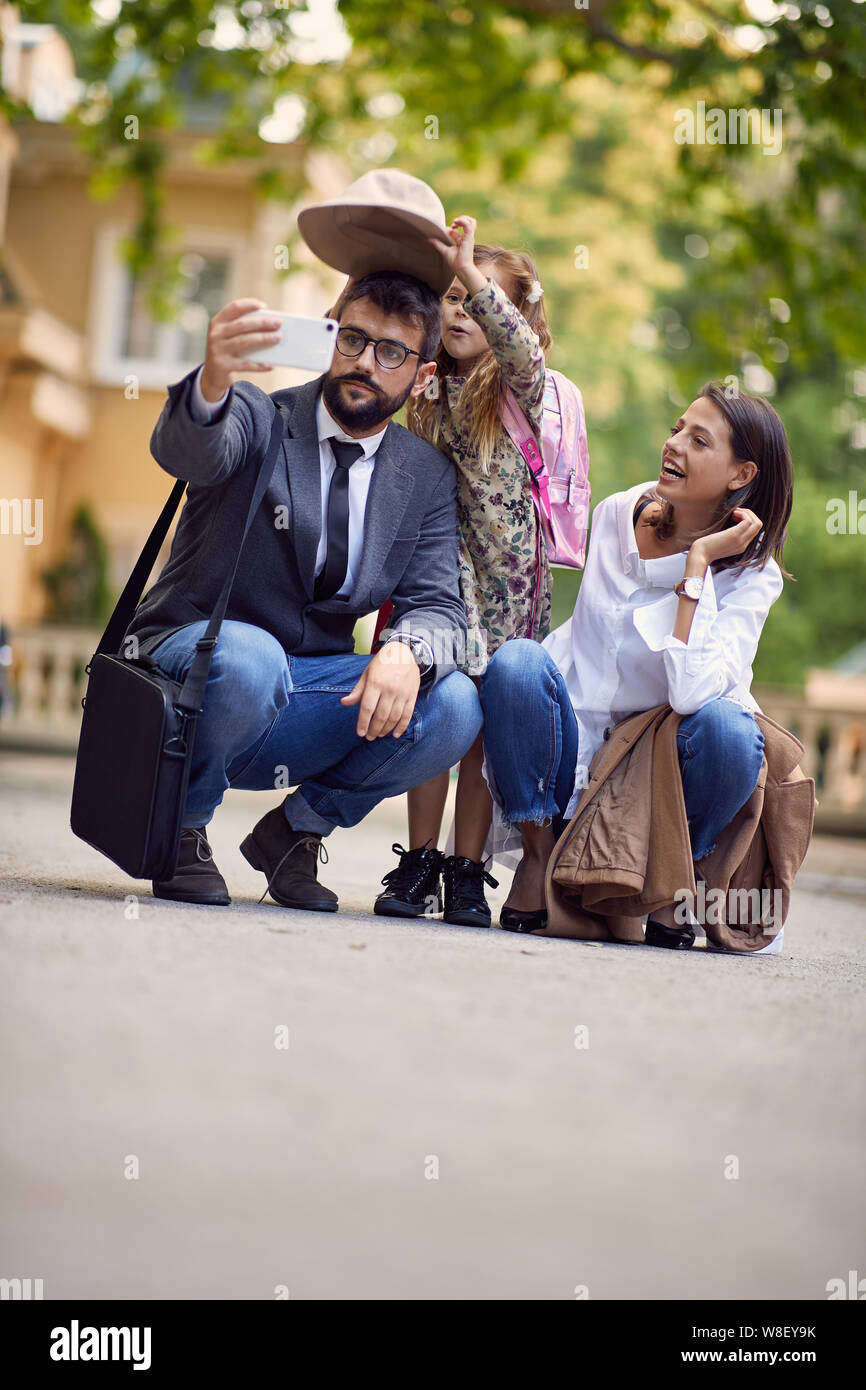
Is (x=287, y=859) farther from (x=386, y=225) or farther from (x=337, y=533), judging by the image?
(x=386, y=225)

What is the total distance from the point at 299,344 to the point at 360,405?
0.49 m

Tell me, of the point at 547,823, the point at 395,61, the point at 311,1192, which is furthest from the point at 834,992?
the point at 395,61

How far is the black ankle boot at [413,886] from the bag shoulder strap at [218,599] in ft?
2.86

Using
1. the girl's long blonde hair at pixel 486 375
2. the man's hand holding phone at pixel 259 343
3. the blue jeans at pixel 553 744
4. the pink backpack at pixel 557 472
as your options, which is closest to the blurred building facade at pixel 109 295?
the girl's long blonde hair at pixel 486 375

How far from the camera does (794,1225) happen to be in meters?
1.83

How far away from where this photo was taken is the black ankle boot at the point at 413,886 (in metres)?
3.94

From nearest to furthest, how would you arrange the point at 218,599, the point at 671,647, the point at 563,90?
A: 1. the point at 218,599
2. the point at 671,647
3. the point at 563,90

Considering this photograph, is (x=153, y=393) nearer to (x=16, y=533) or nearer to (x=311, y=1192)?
(x=16, y=533)

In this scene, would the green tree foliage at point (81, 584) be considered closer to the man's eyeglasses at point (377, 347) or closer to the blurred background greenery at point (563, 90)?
the blurred background greenery at point (563, 90)

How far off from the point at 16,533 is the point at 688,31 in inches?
402

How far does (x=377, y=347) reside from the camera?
367 cm

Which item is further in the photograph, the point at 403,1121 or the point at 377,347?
the point at 377,347

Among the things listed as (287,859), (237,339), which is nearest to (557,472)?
(237,339)
